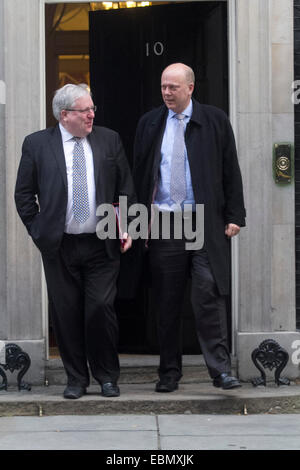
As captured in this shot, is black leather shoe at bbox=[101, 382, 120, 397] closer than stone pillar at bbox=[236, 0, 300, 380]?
Yes

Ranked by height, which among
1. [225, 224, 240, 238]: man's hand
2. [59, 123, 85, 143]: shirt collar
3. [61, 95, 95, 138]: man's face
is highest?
[61, 95, 95, 138]: man's face

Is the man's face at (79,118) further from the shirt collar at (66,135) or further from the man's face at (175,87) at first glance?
the man's face at (175,87)

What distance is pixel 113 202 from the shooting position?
7.61 m

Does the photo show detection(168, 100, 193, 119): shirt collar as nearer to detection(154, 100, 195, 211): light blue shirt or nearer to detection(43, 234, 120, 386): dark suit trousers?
detection(154, 100, 195, 211): light blue shirt

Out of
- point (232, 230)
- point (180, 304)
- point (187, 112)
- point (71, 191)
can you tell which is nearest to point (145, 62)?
point (187, 112)

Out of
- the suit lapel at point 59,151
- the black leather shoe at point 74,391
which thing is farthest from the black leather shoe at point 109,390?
the suit lapel at point 59,151

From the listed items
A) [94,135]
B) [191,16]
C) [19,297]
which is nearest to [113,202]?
[94,135]

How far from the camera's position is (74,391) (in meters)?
7.60

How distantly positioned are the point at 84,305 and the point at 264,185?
154 cm

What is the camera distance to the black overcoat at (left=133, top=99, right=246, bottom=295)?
7.52 metres

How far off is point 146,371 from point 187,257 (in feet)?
3.46

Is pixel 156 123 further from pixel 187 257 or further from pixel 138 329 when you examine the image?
pixel 138 329

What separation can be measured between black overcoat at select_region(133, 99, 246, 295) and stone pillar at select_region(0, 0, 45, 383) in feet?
3.00

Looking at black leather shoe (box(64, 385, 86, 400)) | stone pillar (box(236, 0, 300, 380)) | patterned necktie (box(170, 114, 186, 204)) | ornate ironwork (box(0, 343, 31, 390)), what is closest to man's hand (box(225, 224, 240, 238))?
patterned necktie (box(170, 114, 186, 204))
